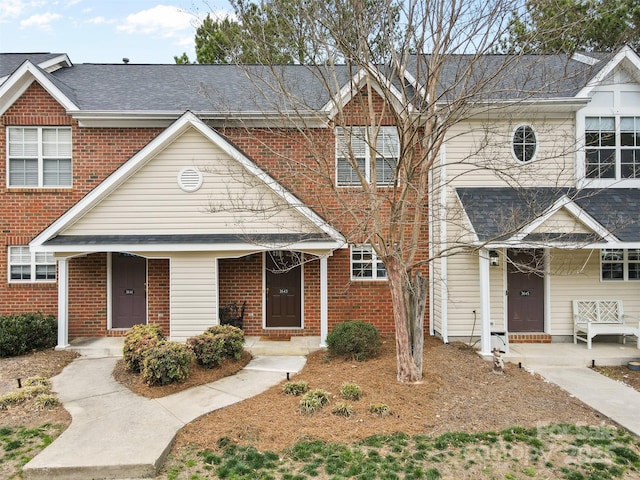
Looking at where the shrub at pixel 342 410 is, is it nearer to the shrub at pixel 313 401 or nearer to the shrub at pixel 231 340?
the shrub at pixel 313 401

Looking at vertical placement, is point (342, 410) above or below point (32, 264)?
below

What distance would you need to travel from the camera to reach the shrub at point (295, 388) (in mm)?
6918

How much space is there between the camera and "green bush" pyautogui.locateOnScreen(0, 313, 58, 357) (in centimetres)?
923

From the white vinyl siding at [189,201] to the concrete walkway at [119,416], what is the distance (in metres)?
3.17

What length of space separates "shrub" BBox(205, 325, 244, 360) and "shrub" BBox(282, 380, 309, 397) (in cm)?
201

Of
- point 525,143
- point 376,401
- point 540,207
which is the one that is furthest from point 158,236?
point 525,143

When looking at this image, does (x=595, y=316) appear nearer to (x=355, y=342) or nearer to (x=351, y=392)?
(x=355, y=342)

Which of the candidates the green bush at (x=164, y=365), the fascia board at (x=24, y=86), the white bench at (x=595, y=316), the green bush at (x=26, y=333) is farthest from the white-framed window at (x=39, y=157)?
the white bench at (x=595, y=316)

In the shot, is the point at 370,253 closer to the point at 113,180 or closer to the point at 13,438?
the point at 113,180

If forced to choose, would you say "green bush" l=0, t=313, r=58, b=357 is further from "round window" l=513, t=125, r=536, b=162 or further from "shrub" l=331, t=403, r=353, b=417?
"round window" l=513, t=125, r=536, b=162

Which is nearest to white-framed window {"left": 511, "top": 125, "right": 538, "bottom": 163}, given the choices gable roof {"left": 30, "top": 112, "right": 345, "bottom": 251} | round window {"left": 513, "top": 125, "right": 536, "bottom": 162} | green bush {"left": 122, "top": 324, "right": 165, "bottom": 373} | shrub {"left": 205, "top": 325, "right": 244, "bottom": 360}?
round window {"left": 513, "top": 125, "right": 536, "bottom": 162}

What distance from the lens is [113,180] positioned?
9594mm

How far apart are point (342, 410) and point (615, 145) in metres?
10.2

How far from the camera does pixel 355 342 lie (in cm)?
868
